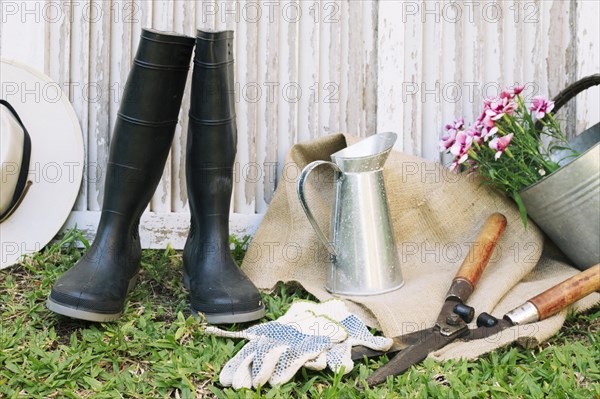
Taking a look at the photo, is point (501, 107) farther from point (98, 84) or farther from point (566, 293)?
point (98, 84)

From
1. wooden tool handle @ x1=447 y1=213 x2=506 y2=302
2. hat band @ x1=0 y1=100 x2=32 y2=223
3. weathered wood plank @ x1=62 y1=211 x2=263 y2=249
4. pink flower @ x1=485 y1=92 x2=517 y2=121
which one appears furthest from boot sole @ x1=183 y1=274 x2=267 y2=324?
pink flower @ x1=485 y1=92 x2=517 y2=121

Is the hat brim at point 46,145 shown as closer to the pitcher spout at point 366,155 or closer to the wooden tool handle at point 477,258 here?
the pitcher spout at point 366,155

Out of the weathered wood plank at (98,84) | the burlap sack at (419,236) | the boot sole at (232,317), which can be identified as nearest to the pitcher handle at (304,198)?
the burlap sack at (419,236)

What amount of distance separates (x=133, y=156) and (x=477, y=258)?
807mm

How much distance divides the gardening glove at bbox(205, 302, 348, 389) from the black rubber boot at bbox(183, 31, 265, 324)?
0.39ft

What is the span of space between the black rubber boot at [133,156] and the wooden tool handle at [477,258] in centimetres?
71

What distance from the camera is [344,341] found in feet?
4.68

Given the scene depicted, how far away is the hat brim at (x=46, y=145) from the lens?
1947mm

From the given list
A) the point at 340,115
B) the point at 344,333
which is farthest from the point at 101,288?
the point at 340,115

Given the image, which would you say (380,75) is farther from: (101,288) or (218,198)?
(101,288)

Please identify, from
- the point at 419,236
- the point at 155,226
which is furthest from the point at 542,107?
the point at 155,226

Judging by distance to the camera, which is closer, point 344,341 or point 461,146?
point 344,341

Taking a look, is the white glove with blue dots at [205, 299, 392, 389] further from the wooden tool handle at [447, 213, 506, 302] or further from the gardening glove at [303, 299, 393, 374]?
the wooden tool handle at [447, 213, 506, 302]

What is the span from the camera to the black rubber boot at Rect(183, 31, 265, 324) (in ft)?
5.24
